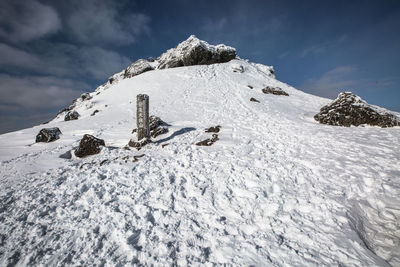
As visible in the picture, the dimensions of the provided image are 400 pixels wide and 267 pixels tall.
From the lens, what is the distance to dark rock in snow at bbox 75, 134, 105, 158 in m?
6.94

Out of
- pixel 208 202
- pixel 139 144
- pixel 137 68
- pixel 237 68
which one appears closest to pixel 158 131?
pixel 139 144

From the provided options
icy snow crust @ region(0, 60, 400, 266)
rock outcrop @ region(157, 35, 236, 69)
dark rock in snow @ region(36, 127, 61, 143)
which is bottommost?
icy snow crust @ region(0, 60, 400, 266)

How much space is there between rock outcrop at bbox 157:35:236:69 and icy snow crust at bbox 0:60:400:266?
25.1 m

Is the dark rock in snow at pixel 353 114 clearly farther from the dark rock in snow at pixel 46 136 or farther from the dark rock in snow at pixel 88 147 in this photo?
the dark rock in snow at pixel 46 136

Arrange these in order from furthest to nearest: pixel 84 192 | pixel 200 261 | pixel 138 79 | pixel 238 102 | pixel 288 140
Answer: pixel 138 79
pixel 238 102
pixel 288 140
pixel 84 192
pixel 200 261

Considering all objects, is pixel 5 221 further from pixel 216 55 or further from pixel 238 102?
pixel 216 55

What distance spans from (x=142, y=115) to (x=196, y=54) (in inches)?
995

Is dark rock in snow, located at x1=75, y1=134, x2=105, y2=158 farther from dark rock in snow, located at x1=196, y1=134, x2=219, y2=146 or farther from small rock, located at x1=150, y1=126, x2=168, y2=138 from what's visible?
dark rock in snow, located at x1=196, y1=134, x2=219, y2=146

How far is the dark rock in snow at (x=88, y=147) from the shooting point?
6.94 m

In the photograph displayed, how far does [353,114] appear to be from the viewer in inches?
406

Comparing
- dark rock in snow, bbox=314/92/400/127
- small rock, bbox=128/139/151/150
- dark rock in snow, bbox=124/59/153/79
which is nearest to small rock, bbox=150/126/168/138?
small rock, bbox=128/139/151/150

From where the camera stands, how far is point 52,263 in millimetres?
2707

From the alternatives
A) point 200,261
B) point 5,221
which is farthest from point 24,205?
point 200,261

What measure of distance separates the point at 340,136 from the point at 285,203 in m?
6.74
